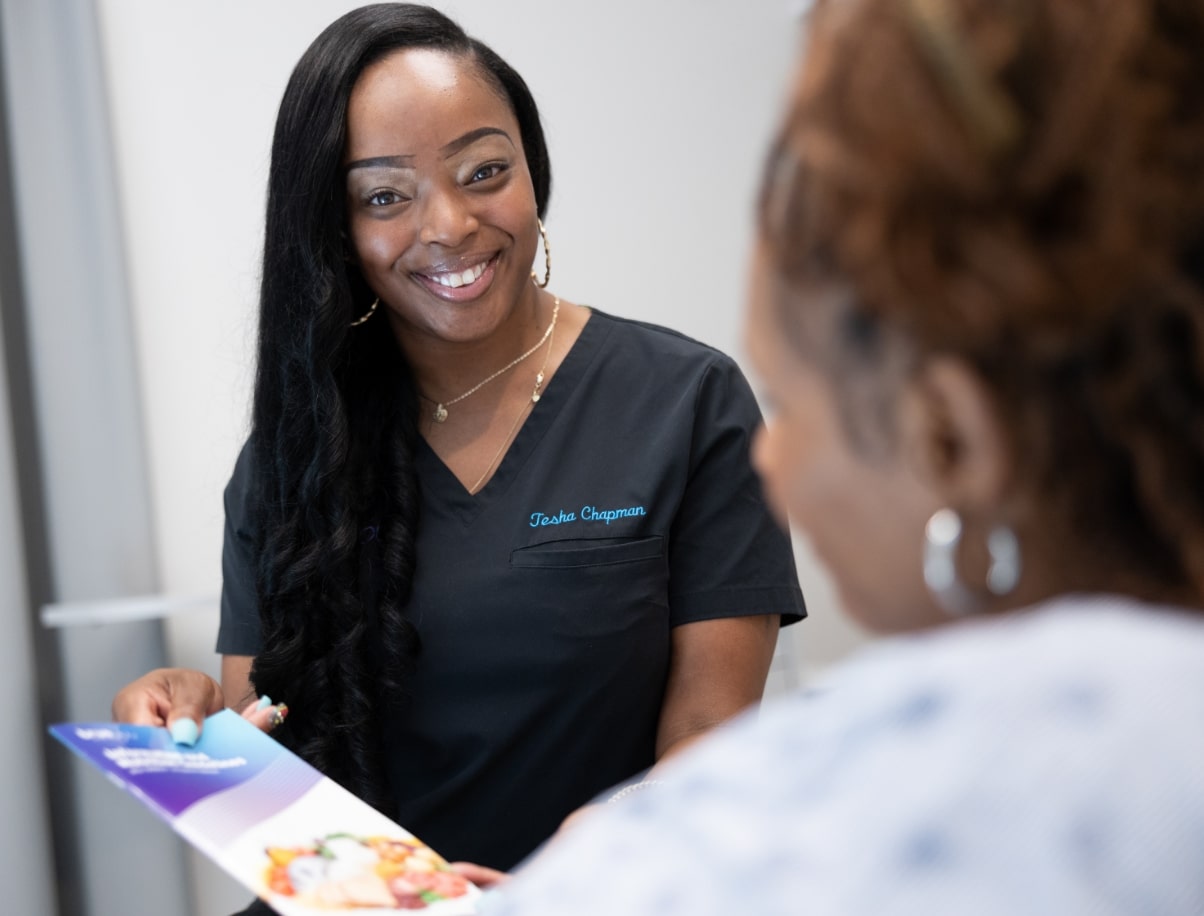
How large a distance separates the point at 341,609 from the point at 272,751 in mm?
304

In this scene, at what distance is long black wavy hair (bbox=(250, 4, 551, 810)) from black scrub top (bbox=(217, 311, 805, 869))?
4 cm

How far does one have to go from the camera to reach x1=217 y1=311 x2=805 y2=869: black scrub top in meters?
1.33

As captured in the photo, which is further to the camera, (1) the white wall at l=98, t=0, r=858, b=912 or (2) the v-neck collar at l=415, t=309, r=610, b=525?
(1) the white wall at l=98, t=0, r=858, b=912

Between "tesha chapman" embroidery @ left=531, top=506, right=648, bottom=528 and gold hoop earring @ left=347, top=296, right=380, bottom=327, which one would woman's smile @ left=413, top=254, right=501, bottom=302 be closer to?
gold hoop earring @ left=347, top=296, right=380, bottom=327

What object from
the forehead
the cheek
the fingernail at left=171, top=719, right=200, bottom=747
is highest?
the forehead

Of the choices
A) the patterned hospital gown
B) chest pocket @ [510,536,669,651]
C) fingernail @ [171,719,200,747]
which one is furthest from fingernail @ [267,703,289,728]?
the patterned hospital gown

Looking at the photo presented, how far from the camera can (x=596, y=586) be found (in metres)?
1.33

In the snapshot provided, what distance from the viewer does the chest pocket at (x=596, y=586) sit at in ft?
4.34

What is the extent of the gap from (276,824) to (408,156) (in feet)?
2.20

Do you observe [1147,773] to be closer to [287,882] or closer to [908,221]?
[908,221]

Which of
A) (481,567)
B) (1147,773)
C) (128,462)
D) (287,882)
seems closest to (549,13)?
(128,462)

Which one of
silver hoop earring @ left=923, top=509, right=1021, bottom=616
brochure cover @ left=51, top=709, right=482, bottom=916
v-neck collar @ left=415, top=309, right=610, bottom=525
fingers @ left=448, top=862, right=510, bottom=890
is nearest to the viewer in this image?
silver hoop earring @ left=923, top=509, right=1021, bottom=616

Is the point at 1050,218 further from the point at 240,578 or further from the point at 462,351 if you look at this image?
the point at 240,578

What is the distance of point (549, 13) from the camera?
2336mm
